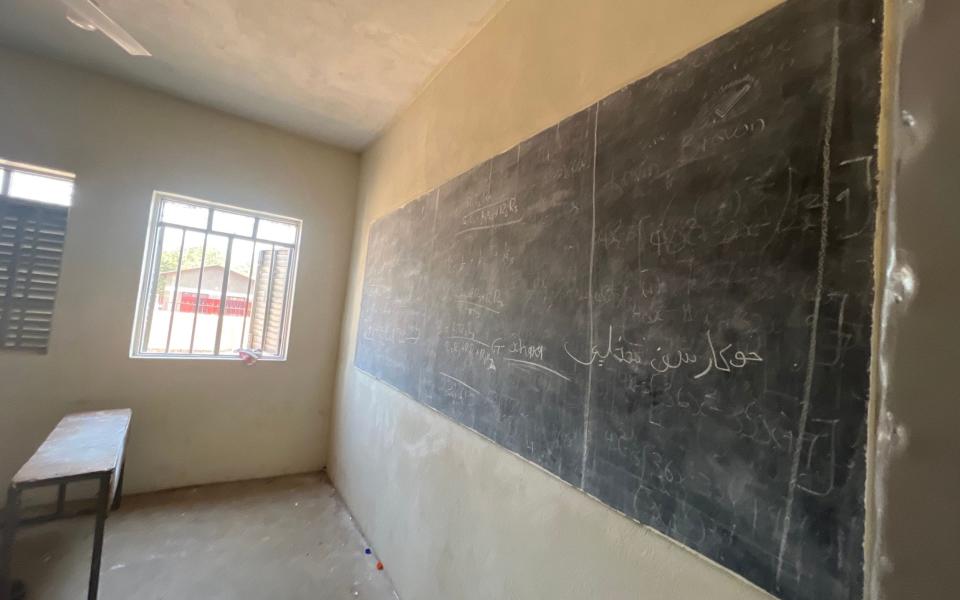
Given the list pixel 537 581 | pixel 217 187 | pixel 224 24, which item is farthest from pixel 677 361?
pixel 217 187

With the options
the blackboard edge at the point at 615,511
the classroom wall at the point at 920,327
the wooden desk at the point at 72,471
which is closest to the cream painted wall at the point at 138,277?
the wooden desk at the point at 72,471

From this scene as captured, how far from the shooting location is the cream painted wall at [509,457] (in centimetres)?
102

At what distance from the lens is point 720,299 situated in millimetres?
880

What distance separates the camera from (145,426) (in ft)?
10.1

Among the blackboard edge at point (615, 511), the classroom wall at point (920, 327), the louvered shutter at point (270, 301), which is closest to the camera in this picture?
the classroom wall at point (920, 327)

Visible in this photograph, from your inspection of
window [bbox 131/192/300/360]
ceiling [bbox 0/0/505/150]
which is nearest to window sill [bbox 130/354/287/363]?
window [bbox 131/192/300/360]

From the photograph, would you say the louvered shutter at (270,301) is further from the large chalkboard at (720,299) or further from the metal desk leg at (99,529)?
the large chalkboard at (720,299)

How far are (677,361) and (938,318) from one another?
443mm

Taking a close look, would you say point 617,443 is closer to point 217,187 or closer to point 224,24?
point 224,24

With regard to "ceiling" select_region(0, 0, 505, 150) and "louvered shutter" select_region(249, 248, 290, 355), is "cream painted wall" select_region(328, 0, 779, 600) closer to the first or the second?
"ceiling" select_region(0, 0, 505, 150)

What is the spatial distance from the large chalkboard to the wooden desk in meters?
2.00

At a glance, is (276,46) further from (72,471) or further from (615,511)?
(615,511)

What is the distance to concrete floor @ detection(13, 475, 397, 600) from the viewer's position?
2.12m

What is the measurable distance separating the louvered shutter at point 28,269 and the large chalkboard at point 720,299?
350cm
